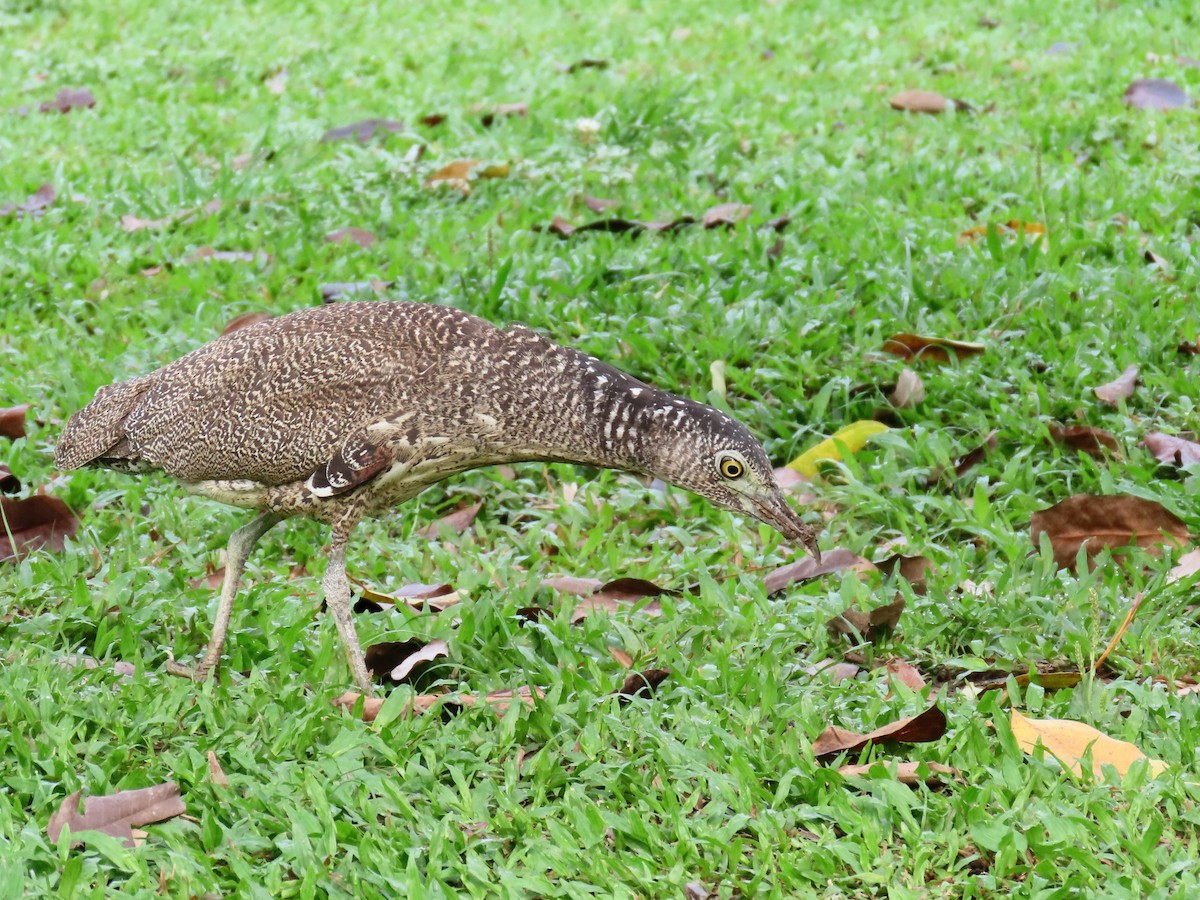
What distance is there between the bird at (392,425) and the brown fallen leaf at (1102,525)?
99 centimetres

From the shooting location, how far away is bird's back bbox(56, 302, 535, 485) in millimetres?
4410

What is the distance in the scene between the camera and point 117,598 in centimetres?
499

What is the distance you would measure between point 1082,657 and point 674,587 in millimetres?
1437

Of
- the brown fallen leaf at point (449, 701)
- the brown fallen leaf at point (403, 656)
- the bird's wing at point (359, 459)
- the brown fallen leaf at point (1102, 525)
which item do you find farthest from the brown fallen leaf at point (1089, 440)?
the bird's wing at point (359, 459)

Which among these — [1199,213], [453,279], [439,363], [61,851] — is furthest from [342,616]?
[1199,213]

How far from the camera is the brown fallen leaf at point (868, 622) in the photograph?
460cm

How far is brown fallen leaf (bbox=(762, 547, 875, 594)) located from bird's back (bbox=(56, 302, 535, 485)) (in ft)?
3.87

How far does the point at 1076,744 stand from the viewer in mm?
3898

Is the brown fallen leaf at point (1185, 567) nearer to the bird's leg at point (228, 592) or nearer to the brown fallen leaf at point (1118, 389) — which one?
the brown fallen leaf at point (1118, 389)

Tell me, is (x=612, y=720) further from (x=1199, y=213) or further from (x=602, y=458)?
(x=1199, y=213)

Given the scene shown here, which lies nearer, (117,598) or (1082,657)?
(1082,657)

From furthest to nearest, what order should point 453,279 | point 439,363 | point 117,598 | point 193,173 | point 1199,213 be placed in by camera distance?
point 193,173 < point 1199,213 < point 453,279 < point 117,598 < point 439,363

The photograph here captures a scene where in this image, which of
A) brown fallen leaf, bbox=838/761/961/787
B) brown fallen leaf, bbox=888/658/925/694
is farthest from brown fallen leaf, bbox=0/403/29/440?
brown fallen leaf, bbox=838/761/961/787

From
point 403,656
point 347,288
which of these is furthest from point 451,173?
point 403,656
